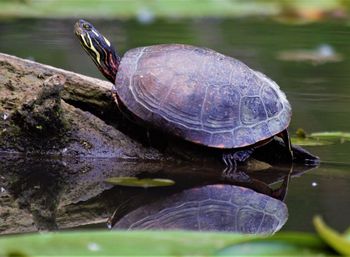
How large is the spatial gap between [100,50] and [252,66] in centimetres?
249

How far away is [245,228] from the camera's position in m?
2.53

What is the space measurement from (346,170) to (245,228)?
3.50 feet

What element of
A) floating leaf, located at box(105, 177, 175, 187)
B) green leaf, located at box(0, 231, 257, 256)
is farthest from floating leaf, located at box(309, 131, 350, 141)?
green leaf, located at box(0, 231, 257, 256)

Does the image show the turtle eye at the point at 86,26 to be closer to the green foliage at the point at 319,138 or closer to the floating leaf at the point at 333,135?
the green foliage at the point at 319,138

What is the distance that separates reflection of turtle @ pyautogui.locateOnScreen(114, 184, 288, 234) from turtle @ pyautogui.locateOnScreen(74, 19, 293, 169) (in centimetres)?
41

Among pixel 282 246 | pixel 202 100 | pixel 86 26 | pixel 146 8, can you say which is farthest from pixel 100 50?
pixel 146 8

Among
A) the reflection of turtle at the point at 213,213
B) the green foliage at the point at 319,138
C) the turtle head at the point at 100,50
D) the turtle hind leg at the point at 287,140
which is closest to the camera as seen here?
the reflection of turtle at the point at 213,213

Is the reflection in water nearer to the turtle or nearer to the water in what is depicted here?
the water

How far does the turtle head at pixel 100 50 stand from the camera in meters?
3.78

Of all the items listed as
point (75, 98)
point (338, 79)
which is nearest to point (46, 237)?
point (75, 98)

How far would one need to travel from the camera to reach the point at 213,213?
2.70 m

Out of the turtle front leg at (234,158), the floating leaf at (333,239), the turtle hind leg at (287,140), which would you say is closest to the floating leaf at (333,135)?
the turtle hind leg at (287,140)

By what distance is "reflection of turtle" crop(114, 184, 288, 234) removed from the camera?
252 centimetres

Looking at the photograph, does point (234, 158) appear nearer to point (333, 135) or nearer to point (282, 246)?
point (333, 135)
